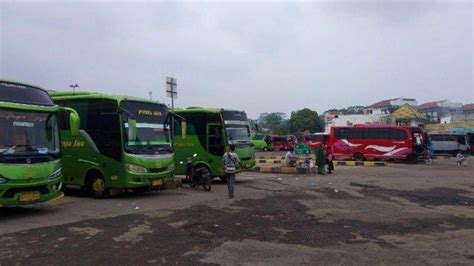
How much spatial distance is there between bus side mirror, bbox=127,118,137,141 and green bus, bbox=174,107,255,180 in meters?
4.96

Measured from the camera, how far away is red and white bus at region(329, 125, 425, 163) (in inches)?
1273

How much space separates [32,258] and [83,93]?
8839mm

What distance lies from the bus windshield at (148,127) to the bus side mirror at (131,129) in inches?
4.9

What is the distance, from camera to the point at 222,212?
37.0 feet

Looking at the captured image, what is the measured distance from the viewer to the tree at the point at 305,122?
273 feet

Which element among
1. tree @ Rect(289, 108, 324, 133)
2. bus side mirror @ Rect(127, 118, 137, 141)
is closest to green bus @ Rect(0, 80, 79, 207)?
bus side mirror @ Rect(127, 118, 137, 141)

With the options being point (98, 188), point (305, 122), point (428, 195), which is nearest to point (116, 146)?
point (98, 188)

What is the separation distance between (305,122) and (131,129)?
2825 inches

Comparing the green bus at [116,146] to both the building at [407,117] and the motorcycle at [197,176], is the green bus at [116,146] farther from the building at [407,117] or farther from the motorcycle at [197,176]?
the building at [407,117]

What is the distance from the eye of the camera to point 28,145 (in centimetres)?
1077

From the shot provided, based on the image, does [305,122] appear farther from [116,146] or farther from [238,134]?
[116,146]

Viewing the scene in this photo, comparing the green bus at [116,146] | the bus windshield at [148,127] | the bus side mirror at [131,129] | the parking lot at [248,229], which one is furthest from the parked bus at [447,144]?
the bus side mirror at [131,129]

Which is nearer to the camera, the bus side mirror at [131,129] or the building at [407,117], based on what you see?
the bus side mirror at [131,129]

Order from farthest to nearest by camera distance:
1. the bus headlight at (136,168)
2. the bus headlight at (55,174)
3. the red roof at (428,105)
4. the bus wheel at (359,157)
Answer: the red roof at (428,105) → the bus wheel at (359,157) → the bus headlight at (136,168) → the bus headlight at (55,174)
